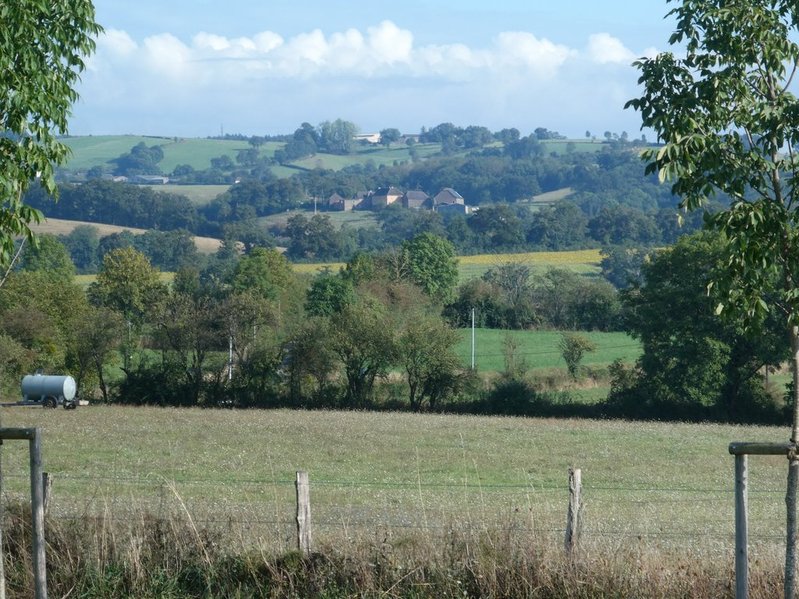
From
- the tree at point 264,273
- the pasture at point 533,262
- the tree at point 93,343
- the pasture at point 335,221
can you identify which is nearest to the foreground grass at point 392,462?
the tree at point 93,343

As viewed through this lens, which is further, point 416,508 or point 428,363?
point 428,363

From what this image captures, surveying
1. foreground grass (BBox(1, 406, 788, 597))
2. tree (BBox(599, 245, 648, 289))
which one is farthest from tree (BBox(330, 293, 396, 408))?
tree (BBox(599, 245, 648, 289))

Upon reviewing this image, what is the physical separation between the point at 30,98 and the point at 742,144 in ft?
20.6

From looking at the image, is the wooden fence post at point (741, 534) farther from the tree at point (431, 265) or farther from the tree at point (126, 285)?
the tree at point (431, 265)

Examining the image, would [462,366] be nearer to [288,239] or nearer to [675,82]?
[675,82]

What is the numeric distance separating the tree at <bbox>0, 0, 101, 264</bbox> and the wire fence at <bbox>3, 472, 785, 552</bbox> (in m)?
2.91

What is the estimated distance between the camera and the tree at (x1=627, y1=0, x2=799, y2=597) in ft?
24.7

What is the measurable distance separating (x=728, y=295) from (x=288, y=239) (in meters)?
153

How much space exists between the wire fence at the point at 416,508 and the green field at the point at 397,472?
5cm

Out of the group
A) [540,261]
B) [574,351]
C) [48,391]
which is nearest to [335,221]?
[540,261]

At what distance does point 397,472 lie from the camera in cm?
2745

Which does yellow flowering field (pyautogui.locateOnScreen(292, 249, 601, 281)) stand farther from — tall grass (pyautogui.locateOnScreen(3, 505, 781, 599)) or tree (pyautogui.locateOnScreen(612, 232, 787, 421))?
tall grass (pyautogui.locateOnScreen(3, 505, 781, 599))

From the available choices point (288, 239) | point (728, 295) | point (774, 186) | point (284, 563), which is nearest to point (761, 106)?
point (774, 186)

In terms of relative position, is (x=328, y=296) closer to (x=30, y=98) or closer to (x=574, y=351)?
(x=574, y=351)
